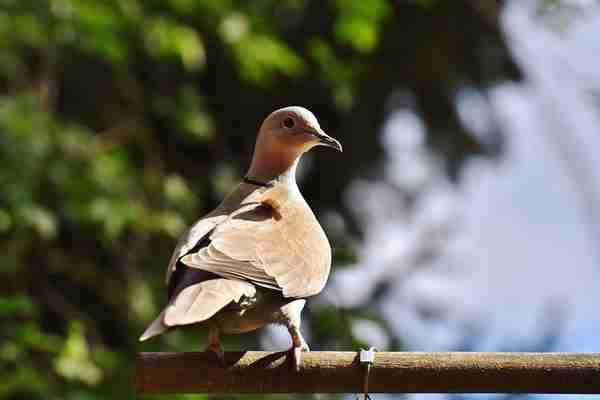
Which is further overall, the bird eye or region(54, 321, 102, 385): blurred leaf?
region(54, 321, 102, 385): blurred leaf

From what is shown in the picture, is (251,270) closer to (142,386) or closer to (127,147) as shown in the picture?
(142,386)

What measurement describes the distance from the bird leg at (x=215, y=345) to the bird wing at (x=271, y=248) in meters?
0.16

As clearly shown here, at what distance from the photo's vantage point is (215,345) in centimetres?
230

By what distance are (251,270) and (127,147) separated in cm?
386

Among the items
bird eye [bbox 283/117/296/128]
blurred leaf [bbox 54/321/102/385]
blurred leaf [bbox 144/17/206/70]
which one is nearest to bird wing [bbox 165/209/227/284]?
bird eye [bbox 283/117/296/128]

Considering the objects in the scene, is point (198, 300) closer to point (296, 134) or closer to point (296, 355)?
point (296, 355)

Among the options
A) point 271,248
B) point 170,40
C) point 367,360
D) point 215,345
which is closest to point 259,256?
point 271,248

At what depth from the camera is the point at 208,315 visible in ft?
6.86

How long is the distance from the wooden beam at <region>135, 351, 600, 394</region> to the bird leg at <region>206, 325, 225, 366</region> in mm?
13

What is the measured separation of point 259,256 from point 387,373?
1.45 ft

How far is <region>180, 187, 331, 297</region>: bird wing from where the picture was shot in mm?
2301

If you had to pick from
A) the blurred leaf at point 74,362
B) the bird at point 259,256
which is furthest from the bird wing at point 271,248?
the blurred leaf at point 74,362

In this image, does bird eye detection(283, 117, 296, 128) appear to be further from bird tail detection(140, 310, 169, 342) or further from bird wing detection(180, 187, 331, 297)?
bird tail detection(140, 310, 169, 342)

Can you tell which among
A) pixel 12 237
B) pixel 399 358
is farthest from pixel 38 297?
pixel 399 358
